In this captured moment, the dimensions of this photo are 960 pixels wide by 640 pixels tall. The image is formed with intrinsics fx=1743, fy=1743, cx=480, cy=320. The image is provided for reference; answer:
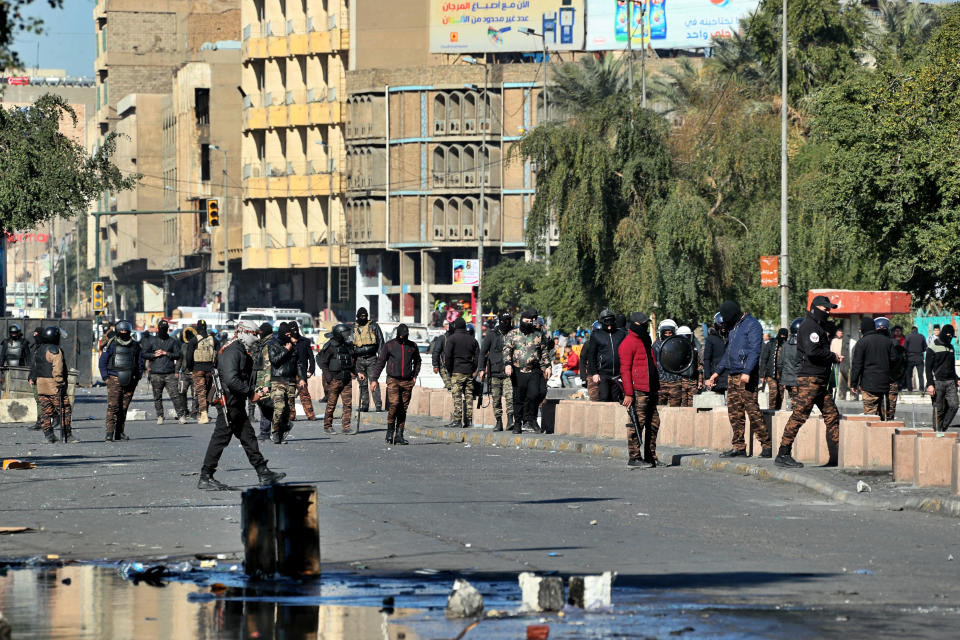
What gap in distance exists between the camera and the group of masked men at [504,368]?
2506 cm

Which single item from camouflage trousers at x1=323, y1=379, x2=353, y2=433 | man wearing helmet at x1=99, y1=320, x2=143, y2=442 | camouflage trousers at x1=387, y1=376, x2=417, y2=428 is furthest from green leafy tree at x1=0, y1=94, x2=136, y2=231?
camouflage trousers at x1=387, y1=376, x2=417, y2=428

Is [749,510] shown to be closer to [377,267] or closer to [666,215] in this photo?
[666,215]

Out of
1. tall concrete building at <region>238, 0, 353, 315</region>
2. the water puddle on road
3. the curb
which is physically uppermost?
tall concrete building at <region>238, 0, 353, 315</region>

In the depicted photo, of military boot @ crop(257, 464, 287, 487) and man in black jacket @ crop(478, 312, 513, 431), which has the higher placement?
man in black jacket @ crop(478, 312, 513, 431)

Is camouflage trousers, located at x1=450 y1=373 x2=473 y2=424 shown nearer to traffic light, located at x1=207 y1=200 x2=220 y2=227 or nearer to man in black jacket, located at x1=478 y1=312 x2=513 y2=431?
man in black jacket, located at x1=478 y1=312 x2=513 y2=431

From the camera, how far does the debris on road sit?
8.41m

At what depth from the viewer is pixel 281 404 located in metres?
24.3

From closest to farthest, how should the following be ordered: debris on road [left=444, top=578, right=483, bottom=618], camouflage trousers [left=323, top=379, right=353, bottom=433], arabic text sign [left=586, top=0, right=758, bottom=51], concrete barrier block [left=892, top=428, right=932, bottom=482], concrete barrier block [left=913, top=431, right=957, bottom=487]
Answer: debris on road [left=444, top=578, right=483, bottom=618] < concrete barrier block [left=913, top=431, right=957, bottom=487] < concrete barrier block [left=892, top=428, right=932, bottom=482] < camouflage trousers [left=323, top=379, right=353, bottom=433] < arabic text sign [left=586, top=0, right=758, bottom=51]

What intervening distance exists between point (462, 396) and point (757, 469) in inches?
365

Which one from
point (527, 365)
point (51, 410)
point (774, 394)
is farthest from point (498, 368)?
point (51, 410)

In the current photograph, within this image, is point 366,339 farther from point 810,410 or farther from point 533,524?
point 533,524

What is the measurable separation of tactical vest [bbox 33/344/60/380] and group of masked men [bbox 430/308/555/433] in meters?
5.83

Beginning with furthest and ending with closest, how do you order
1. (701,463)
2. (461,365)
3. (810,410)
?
(461,365) < (701,463) < (810,410)

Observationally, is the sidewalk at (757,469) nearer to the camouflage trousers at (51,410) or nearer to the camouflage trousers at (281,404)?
the camouflage trousers at (281,404)
